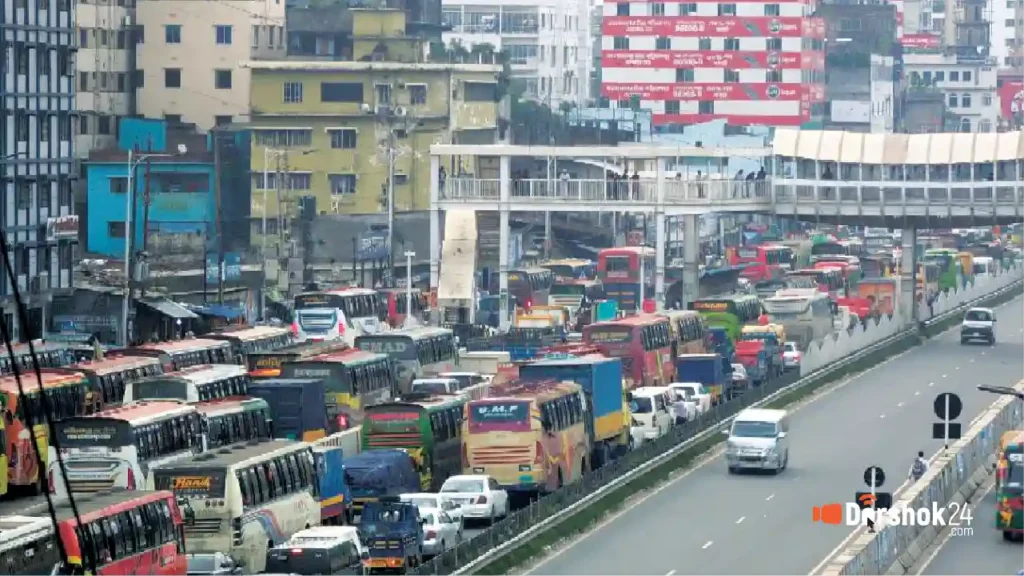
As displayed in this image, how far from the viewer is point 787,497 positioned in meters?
58.8

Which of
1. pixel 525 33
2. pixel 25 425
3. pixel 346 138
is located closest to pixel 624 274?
pixel 346 138

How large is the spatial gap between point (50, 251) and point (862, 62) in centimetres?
12003

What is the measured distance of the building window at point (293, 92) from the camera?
12912cm

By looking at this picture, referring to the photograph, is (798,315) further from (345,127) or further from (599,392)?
(345,127)

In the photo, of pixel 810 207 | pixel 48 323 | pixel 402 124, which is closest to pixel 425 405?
pixel 48 323

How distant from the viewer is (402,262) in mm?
127438

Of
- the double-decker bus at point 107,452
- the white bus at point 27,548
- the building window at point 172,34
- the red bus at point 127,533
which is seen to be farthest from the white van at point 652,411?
the building window at point 172,34

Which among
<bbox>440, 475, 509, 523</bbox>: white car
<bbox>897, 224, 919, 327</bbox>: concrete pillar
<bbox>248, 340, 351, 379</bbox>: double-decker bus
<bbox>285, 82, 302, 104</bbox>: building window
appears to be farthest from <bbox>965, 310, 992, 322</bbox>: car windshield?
<bbox>440, 475, 509, 523</bbox>: white car

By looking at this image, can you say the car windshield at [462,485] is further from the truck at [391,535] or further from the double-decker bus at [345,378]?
the double-decker bus at [345,378]

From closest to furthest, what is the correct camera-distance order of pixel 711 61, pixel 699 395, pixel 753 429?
pixel 753 429 < pixel 699 395 < pixel 711 61

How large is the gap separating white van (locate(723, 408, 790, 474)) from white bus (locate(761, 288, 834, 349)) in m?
31.9

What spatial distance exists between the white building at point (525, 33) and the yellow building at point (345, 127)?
40.4m

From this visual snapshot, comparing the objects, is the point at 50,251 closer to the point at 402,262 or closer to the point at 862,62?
the point at 402,262

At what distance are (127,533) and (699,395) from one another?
35378 mm
